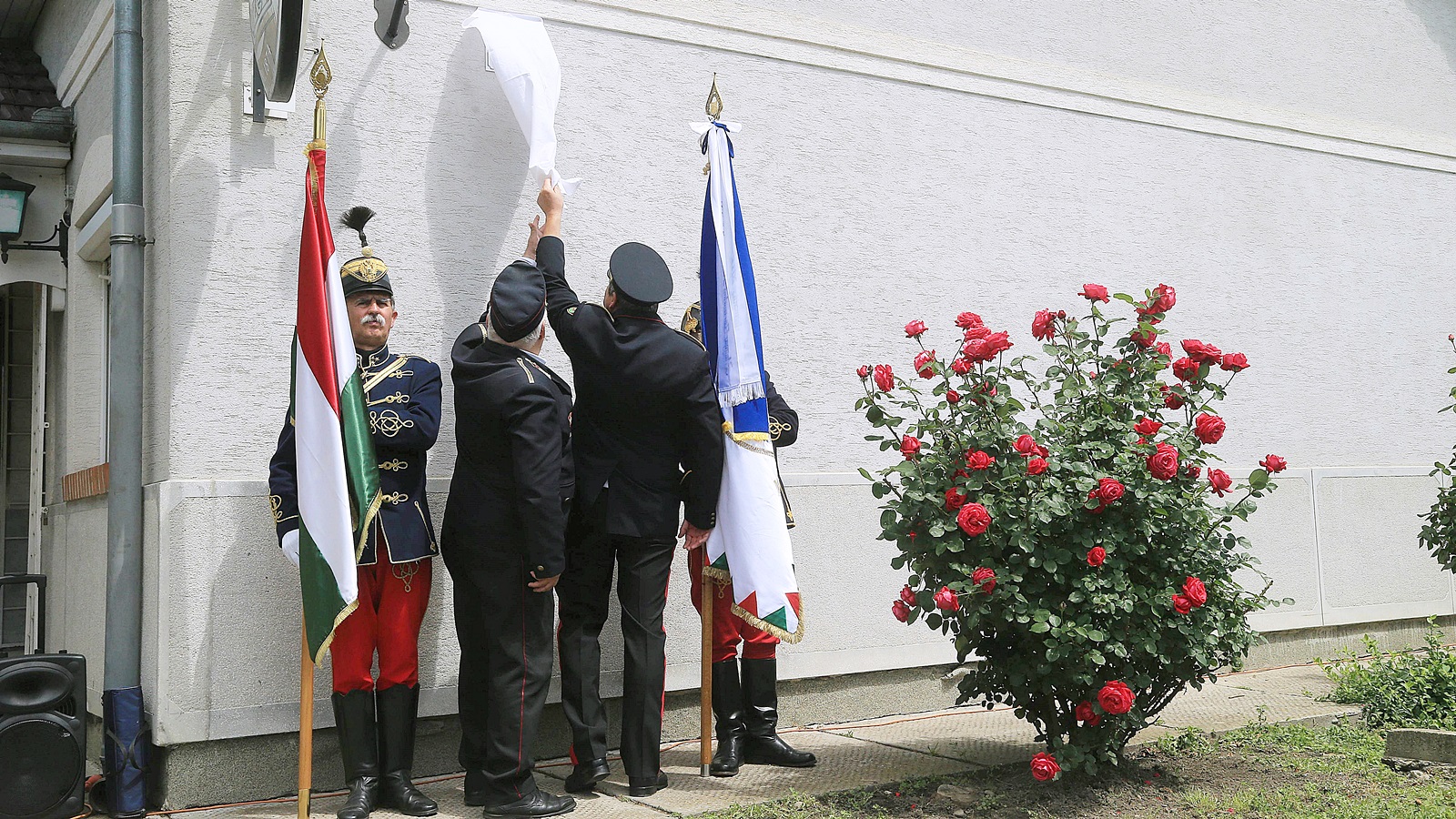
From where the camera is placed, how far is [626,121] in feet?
18.9

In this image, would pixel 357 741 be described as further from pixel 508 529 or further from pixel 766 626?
pixel 766 626

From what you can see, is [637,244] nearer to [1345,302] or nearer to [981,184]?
[981,184]

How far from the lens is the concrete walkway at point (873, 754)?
4.54 meters

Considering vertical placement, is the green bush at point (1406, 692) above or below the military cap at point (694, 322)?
below

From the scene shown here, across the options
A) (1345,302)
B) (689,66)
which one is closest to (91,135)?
(689,66)

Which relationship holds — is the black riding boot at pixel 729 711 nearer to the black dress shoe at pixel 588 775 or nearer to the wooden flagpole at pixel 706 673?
the wooden flagpole at pixel 706 673

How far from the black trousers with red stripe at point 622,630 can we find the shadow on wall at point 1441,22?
7.44 meters

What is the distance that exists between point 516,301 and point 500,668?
1.36 meters

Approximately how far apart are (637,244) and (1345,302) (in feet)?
18.5

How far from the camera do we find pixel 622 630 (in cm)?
481

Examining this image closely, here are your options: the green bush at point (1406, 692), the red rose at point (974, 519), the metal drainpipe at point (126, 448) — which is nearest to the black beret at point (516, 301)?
the metal drainpipe at point (126, 448)

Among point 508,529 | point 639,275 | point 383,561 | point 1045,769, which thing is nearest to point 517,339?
point 639,275

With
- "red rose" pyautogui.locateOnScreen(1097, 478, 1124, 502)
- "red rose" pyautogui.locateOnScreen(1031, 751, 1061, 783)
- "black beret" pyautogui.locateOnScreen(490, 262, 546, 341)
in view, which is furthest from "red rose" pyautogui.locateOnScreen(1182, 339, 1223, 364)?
"black beret" pyautogui.locateOnScreen(490, 262, 546, 341)

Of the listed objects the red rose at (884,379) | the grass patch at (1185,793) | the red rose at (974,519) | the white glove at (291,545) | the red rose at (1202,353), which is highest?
the red rose at (1202,353)
